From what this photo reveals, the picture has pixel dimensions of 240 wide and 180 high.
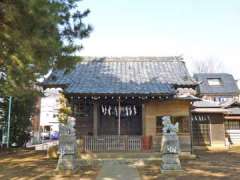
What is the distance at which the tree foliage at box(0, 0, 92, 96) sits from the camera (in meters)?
8.84

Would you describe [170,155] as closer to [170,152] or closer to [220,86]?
[170,152]

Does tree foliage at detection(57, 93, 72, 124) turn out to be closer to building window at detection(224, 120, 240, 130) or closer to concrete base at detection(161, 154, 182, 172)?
concrete base at detection(161, 154, 182, 172)

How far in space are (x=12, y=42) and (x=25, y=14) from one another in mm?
1071

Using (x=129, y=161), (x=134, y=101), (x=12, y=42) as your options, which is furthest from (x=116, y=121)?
(x=12, y=42)

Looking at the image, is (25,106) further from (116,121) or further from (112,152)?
(112,152)

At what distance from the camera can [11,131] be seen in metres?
24.2

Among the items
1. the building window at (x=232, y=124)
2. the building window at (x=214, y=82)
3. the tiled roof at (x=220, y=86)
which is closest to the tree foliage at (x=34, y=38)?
the building window at (x=232, y=124)

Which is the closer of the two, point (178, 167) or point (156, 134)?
point (178, 167)

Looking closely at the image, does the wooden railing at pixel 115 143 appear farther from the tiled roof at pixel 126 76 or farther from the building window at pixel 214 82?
the building window at pixel 214 82

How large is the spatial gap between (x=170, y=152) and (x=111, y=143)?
5.08 metres

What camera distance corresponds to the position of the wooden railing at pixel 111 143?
17328 millimetres

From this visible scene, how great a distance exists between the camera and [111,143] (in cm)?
1738

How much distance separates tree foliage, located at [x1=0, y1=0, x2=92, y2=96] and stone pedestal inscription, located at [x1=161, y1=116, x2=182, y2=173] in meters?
4.84

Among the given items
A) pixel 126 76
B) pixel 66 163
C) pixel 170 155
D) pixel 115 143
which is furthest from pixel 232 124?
pixel 66 163
